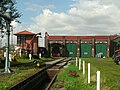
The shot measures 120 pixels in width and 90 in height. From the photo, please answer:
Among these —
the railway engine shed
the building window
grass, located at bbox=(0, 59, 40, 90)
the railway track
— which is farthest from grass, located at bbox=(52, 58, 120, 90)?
the railway engine shed

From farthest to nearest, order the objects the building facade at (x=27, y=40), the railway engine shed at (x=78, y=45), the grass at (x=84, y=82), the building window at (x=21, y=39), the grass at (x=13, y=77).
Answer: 1. the railway engine shed at (x=78, y=45)
2. the building window at (x=21, y=39)
3. the building facade at (x=27, y=40)
4. the grass at (x=13, y=77)
5. the grass at (x=84, y=82)

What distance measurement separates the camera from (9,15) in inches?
937

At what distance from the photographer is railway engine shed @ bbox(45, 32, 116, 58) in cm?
9131

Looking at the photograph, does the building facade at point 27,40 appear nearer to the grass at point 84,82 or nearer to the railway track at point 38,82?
the railway track at point 38,82

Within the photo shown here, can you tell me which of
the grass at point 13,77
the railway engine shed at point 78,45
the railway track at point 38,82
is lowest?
the railway track at point 38,82

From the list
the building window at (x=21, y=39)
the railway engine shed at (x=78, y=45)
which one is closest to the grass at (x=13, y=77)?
the building window at (x=21, y=39)

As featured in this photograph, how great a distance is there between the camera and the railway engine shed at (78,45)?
91.3m

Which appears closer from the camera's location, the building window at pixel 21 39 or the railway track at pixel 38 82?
the railway track at pixel 38 82

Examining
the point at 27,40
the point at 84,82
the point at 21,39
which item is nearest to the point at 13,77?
the point at 84,82

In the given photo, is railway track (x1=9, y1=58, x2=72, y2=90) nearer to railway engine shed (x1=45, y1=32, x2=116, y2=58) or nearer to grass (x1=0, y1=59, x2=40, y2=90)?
grass (x1=0, y1=59, x2=40, y2=90)

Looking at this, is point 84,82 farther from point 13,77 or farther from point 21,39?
point 21,39

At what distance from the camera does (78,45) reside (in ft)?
307

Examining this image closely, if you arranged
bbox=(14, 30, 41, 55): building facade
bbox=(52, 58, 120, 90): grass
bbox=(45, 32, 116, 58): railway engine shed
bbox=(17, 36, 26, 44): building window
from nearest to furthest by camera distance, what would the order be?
bbox=(52, 58, 120, 90): grass → bbox=(14, 30, 41, 55): building facade → bbox=(17, 36, 26, 44): building window → bbox=(45, 32, 116, 58): railway engine shed

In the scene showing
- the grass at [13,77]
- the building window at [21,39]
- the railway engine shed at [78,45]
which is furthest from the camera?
the railway engine shed at [78,45]
